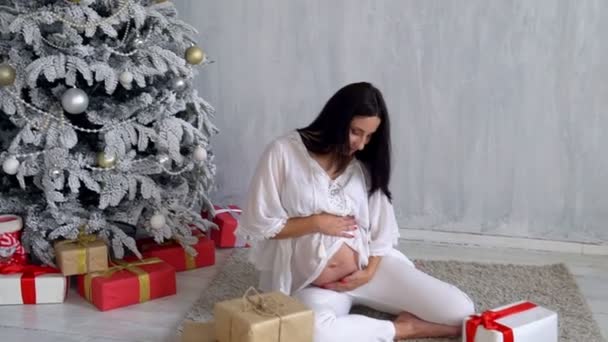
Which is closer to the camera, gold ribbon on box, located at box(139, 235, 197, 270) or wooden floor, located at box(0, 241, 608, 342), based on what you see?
wooden floor, located at box(0, 241, 608, 342)

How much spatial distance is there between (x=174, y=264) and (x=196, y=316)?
38 centimetres

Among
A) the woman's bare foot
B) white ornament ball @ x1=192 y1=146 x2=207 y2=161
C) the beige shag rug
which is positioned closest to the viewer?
the woman's bare foot

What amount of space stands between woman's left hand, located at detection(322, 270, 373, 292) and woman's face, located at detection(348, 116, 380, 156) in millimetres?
356

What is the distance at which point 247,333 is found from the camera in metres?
1.59

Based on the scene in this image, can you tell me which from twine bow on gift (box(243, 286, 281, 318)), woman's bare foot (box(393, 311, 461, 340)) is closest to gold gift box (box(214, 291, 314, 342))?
twine bow on gift (box(243, 286, 281, 318))

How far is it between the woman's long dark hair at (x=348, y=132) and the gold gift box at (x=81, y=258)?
28.8 inches

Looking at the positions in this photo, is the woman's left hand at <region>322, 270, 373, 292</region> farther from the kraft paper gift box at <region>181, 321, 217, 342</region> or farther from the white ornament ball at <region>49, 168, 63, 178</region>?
the white ornament ball at <region>49, 168, 63, 178</region>

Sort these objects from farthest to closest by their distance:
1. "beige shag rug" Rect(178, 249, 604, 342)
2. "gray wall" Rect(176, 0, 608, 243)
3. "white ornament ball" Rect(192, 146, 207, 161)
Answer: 1. "gray wall" Rect(176, 0, 608, 243)
2. "white ornament ball" Rect(192, 146, 207, 161)
3. "beige shag rug" Rect(178, 249, 604, 342)

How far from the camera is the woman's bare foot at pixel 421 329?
1960 mm

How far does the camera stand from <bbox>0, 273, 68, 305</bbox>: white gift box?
2.15 meters

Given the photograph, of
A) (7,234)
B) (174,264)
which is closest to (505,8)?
(174,264)

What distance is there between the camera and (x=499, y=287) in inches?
92.0

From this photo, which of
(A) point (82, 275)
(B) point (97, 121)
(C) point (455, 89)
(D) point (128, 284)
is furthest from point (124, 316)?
(C) point (455, 89)

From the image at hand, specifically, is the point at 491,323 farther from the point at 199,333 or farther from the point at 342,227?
the point at 199,333
